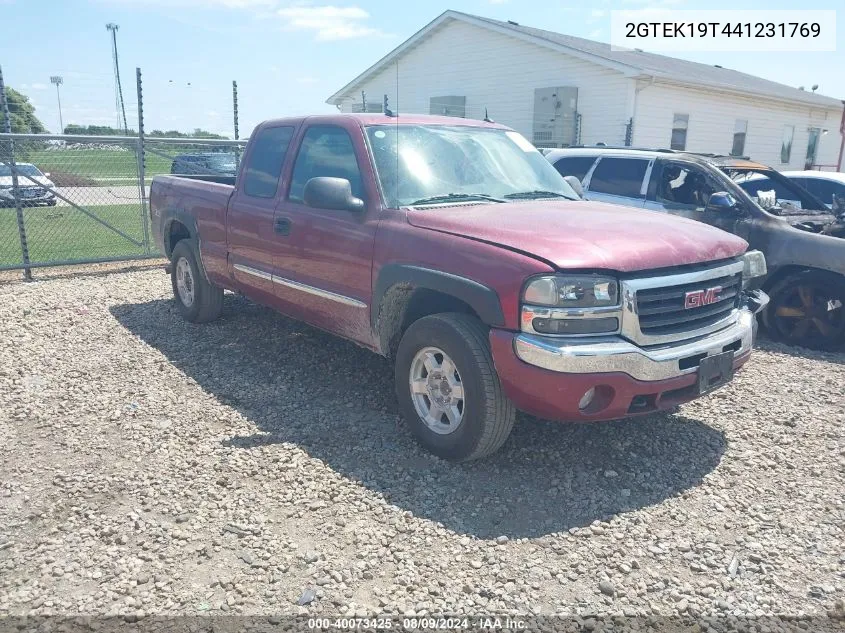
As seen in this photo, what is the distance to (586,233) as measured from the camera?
3688 mm

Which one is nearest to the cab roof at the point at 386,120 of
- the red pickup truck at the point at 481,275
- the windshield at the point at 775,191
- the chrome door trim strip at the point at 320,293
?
the red pickup truck at the point at 481,275

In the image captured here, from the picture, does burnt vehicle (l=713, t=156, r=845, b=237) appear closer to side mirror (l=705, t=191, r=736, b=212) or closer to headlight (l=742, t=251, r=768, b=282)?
side mirror (l=705, t=191, r=736, b=212)

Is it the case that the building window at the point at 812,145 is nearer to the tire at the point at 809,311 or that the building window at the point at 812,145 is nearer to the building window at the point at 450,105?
the building window at the point at 450,105

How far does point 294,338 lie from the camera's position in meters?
6.31

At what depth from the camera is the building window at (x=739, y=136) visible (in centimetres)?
2153

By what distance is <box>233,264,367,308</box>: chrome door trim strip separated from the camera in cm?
449

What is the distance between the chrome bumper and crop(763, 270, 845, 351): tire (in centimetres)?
345

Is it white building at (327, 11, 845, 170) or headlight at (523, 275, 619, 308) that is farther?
white building at (327, 11, 845, 170)

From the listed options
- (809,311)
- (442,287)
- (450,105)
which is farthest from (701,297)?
(450,105)

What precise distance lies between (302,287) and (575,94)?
14468mm

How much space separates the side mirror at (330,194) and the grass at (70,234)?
6.80 m

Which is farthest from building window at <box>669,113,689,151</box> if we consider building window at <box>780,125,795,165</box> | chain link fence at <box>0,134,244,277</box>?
chain link fence at <box>0,134,244,277</box>

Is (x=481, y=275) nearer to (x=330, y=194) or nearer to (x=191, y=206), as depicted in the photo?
(x=330, y=194)

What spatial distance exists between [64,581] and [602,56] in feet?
55.5
